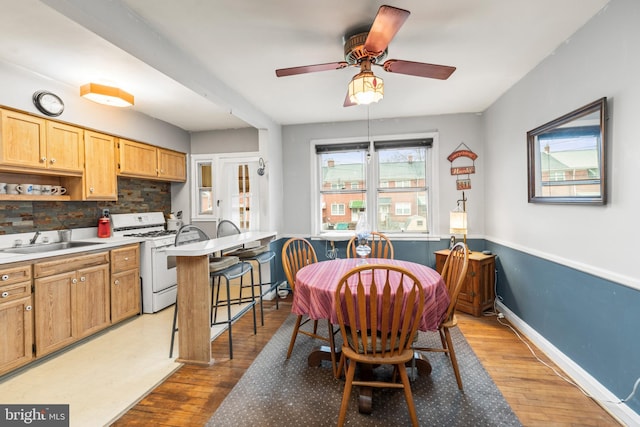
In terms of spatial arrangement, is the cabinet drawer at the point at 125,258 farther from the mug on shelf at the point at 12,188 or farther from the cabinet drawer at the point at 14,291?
the mug on shelf at the point at 12,188

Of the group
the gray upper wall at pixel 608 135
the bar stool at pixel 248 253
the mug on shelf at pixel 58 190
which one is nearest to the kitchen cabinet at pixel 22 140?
the mug on shelf at pixel 58 190

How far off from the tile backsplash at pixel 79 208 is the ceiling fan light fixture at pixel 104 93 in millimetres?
1205

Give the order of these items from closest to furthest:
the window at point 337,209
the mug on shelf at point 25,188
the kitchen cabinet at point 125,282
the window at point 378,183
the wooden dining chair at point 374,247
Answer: the mug on shelf at point 25,188, the kitchen cabinet at point 125,282, the wooden dining chair at point 374,247, the window at point 378,183, the window at point 337,209

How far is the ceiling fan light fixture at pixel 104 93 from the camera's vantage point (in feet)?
8.27

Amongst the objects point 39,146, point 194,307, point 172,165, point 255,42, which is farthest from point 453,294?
point 172,165

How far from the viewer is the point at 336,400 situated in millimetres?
1866

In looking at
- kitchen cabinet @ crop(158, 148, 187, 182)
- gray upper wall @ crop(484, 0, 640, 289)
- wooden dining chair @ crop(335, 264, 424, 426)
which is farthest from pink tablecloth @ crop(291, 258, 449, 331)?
kitchen cabinet @ crop(158, 148, 187, 182)

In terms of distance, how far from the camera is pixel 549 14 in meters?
1.87

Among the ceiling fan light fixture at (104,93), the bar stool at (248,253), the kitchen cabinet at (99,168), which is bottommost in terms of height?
the bar stool at (248,253)

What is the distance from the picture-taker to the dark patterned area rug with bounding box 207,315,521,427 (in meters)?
1.69

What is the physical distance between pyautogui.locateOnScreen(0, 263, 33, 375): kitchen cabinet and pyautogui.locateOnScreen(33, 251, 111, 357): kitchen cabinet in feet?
0.19

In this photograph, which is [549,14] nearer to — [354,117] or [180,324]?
[354,117]

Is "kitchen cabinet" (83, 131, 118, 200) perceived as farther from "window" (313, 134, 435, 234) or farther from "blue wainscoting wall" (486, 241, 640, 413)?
"blue wainscoting wall" (486, 241, 640, 413)

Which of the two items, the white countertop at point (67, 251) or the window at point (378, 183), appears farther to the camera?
the window at point (378, 183)
